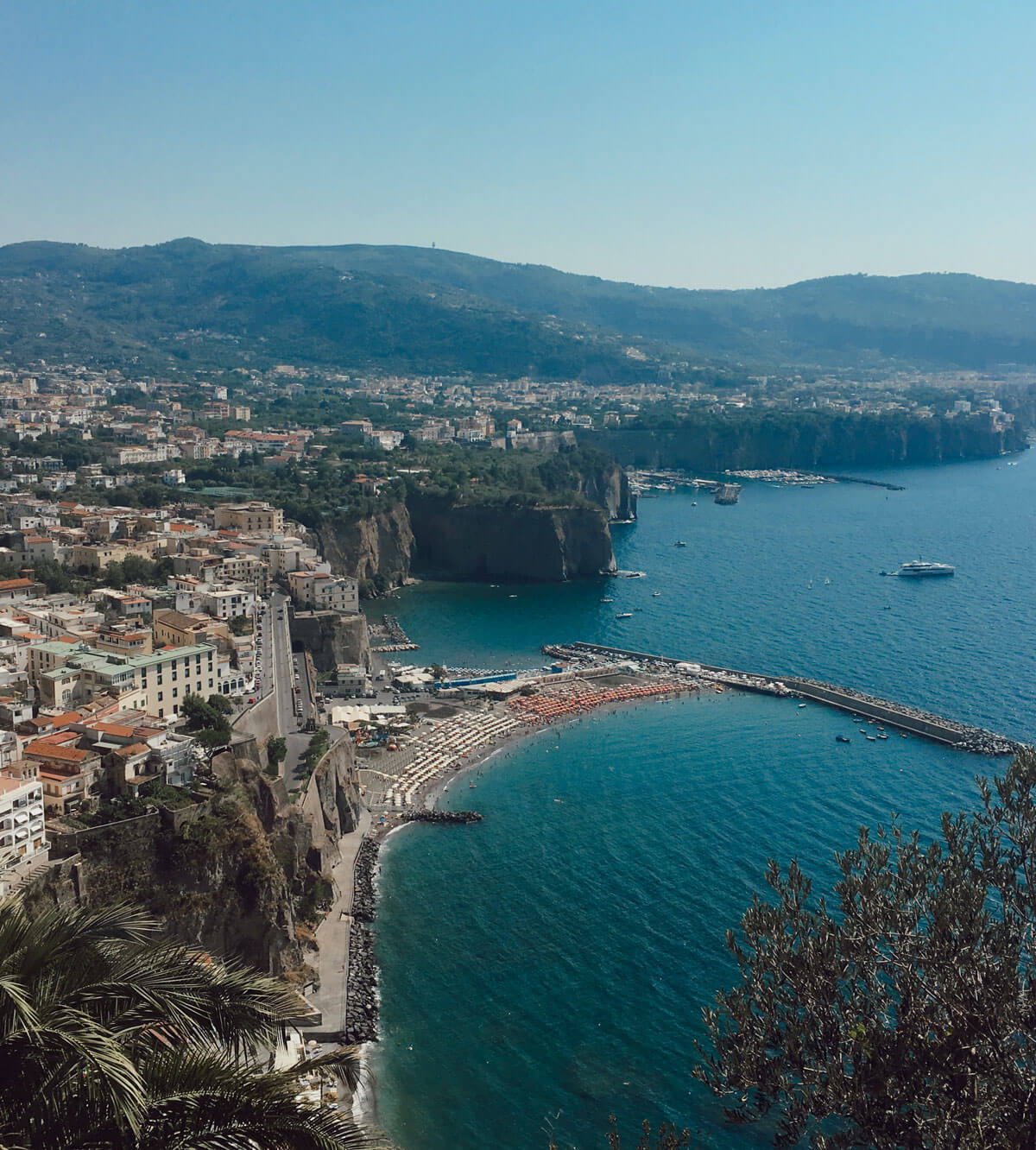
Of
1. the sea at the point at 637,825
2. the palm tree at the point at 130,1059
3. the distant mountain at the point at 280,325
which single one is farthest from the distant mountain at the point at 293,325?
the palm tree at the point at 130,1059

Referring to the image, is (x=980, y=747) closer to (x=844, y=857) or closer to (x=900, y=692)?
(x=900, y=692)

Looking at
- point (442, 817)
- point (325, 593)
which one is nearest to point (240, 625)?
point (325, 593)

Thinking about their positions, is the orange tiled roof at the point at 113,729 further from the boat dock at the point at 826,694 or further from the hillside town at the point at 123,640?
the boat dock at the point at 826,694

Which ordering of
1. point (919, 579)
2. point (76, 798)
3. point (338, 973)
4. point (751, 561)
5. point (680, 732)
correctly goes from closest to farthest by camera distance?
point (76, 798)
point (338, 973)
point (680, 732)
point (919, 579)
point (751, 561)

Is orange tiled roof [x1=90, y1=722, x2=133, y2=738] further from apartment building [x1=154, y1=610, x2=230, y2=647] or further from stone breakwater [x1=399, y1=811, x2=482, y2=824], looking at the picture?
stone breakwater [x1=399, y1=811, x2=482, y2=824]

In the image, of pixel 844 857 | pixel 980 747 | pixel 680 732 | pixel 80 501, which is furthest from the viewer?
pixel 80 501

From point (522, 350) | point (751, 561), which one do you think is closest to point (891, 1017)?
point (751, 561)

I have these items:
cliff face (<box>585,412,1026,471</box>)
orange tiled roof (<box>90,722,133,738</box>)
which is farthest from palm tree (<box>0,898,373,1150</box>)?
cliff face (<box>585,412,1026,471</box>)
